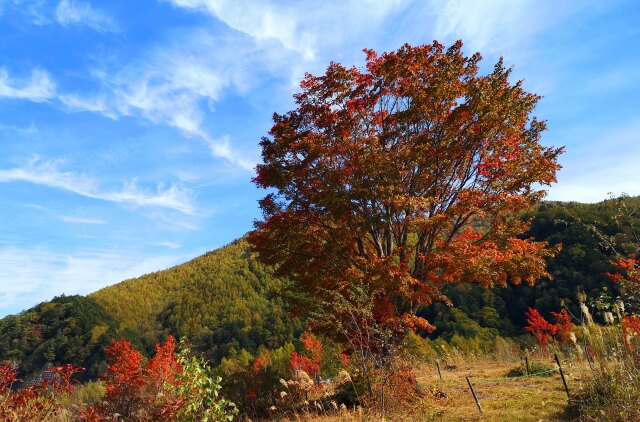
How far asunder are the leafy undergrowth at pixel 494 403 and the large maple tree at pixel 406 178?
200cm

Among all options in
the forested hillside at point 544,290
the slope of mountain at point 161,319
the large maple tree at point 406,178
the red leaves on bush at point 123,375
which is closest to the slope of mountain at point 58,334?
the slope of mountain at point 161,319

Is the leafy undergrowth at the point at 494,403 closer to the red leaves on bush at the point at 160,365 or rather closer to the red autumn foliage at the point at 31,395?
the red autumn foliage at the point at 31,395

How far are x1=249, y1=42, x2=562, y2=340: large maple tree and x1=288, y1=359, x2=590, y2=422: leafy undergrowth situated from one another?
200cm

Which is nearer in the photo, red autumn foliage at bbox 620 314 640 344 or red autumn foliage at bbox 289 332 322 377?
red autumn foliage at bbox 620 314 640 344

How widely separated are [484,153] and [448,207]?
6.25 feet

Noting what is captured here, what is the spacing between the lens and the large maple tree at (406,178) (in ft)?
35.2

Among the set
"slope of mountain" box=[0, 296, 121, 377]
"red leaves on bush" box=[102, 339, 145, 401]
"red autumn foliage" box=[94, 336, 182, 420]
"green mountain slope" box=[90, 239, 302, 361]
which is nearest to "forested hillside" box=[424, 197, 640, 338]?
"green mountain slope" box=[90, 239, 302, 361]

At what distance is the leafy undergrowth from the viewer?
7699 mm

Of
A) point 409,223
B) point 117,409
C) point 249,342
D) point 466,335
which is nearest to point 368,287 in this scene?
point 409,223

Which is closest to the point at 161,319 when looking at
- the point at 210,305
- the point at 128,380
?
the point at 210,305

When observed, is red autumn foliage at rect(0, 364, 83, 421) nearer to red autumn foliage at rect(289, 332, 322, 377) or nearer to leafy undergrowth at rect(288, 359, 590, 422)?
leafy undergrowth at rect(288, 359, 590, 422)

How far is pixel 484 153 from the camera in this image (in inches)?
452

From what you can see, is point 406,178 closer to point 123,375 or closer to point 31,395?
point 31,395

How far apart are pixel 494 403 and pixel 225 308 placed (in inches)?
3850
